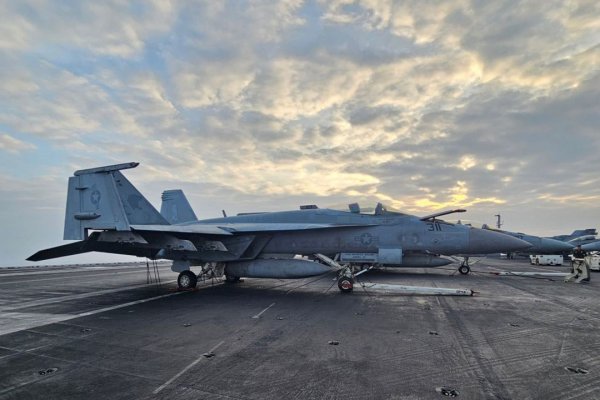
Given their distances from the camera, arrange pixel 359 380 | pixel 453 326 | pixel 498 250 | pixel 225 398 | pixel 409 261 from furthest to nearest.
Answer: pixel 409 261, pixel 498 250, pixel 453 326, pixel 359 380, pixel 225 398

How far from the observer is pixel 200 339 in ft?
18.8

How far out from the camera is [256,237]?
39.8 feet

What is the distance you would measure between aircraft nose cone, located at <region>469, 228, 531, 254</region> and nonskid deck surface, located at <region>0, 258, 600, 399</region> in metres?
2.06

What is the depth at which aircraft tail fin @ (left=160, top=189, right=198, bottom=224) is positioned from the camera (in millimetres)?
19188

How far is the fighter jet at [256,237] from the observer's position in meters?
10.8

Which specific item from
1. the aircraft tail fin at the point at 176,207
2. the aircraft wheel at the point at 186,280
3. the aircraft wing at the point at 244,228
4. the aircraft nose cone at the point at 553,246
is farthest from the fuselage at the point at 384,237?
the aircraft nose cone at the point at 553,246

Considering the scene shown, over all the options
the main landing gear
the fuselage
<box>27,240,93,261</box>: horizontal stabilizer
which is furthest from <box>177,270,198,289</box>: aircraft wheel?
the main landing gear

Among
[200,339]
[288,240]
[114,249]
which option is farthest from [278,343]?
[114,249]

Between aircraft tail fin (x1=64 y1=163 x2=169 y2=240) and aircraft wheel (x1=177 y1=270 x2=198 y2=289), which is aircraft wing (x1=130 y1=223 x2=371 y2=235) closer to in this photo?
aircraft tail fin (x1=64 y1=163 x2=169 y2=240)

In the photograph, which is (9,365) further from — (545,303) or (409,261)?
(409,261)

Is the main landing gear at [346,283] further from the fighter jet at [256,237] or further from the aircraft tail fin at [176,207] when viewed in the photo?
the aircraft tail fin at [176,207]

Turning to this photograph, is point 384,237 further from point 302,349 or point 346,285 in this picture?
point 302,349

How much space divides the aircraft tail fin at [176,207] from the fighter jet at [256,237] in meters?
6.80

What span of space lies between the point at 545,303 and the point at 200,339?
30.5ft
